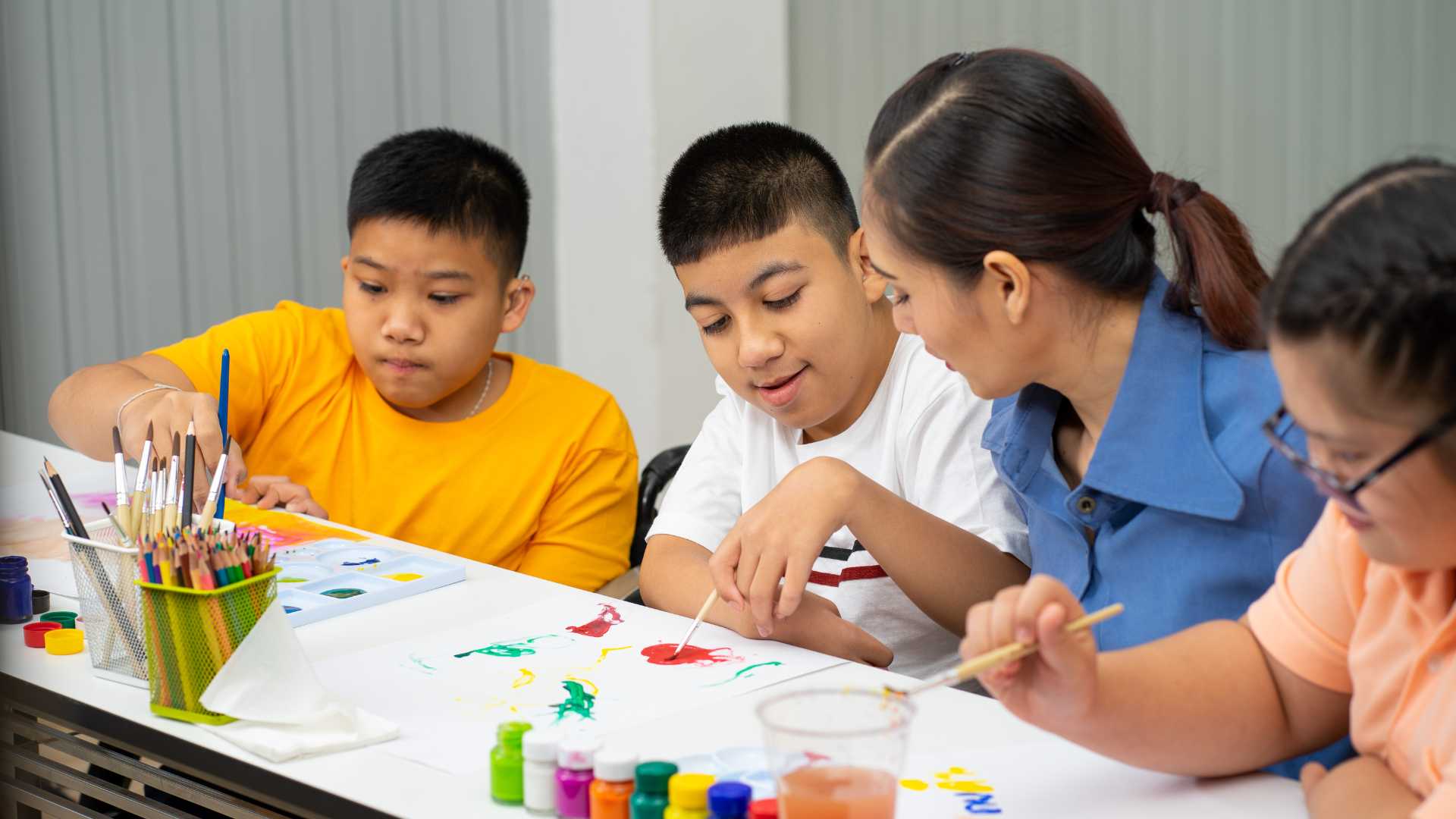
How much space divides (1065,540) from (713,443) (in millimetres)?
577

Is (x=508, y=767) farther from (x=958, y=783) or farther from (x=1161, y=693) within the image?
(x=1161, y=693)

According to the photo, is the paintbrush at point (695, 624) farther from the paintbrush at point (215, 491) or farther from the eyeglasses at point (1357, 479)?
the eyeglasses at point (1357, 479)

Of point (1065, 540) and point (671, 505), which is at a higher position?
point (1065, 540)

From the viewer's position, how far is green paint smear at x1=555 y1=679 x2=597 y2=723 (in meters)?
1.08

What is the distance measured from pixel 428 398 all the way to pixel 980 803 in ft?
4.36

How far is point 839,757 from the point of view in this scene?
0.76 meters

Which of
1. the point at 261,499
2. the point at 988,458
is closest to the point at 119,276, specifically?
the point at 261,499

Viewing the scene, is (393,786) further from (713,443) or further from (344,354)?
(344,354)

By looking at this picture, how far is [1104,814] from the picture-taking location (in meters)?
0.87

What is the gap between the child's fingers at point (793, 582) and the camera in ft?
3.95

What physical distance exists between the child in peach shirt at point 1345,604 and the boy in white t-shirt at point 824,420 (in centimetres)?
44

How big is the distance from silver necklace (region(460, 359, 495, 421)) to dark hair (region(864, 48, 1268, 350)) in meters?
1.01

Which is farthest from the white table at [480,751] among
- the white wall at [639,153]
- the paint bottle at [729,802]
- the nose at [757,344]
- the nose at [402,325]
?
the white wall at [639,153]

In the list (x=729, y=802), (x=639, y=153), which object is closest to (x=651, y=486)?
(x=639, y=153)
